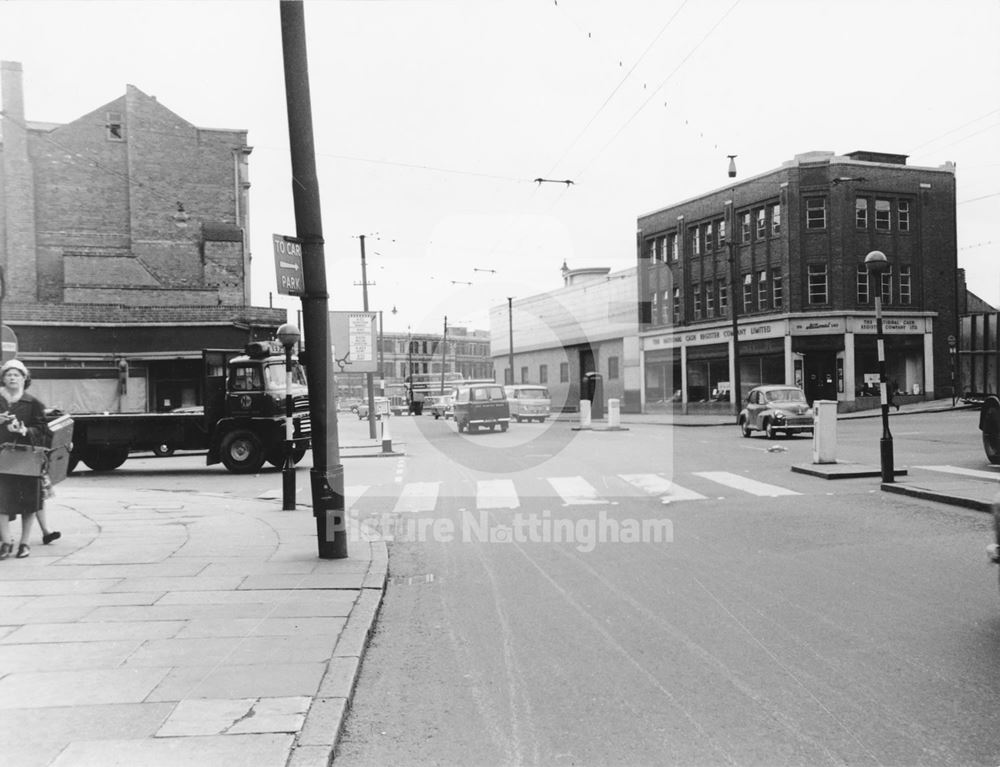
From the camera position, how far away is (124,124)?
37.0 m

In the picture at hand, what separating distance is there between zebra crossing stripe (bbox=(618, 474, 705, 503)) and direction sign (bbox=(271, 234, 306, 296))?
22.0 feet

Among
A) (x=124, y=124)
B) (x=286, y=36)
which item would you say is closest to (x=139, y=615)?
(x=286, y=36)

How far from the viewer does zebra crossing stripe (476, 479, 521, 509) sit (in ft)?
39.7

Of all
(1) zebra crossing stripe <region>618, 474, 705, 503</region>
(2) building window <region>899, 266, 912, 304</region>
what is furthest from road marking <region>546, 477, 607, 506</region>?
(2) building window <region>899, 266, 912, 304</region>

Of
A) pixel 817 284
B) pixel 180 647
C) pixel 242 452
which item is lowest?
pixel 180 647

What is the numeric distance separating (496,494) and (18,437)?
7326 mm

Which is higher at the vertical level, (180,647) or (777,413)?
(777,413)

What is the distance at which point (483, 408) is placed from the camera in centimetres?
3139

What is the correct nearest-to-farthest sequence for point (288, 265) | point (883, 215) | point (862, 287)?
point (288, 265) → point (862, 287) → point (883, 215)

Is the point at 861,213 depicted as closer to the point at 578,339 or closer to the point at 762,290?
the point at 762,290

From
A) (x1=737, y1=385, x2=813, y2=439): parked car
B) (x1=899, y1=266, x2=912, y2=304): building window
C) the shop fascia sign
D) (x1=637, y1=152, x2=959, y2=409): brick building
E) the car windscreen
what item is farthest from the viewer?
the shop fascia sign

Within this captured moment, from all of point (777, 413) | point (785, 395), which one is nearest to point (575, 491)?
point (777, 413)

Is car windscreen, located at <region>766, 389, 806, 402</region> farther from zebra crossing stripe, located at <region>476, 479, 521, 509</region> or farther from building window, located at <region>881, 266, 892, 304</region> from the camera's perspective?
building window, located at <region>881, 266, 892, 304</region>

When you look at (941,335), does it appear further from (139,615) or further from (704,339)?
(139,615)
